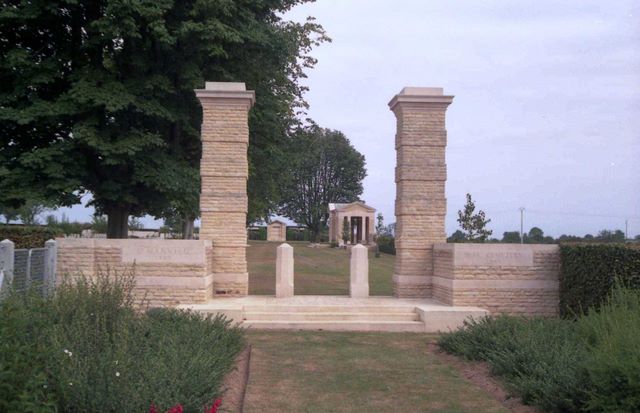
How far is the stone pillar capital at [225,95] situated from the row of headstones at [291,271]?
3.73 meters

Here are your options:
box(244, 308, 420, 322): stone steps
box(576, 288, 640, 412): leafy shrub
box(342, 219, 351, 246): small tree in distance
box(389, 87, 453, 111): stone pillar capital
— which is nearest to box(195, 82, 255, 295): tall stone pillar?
box(244, 308, 420, 322): stone steps

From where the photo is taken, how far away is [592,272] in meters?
11.8

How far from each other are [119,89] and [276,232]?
61.8 meters

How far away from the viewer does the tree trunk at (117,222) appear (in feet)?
61.3

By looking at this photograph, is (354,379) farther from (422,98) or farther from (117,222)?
(117,222)

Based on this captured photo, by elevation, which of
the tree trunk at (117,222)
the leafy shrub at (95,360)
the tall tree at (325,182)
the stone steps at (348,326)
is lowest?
the stone steps at (348,326)

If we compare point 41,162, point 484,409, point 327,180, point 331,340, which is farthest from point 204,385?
point 327,180

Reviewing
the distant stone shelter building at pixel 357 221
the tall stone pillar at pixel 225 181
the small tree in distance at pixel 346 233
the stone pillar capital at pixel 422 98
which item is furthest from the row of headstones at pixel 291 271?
the distant stone shelter building at pixel 357 221

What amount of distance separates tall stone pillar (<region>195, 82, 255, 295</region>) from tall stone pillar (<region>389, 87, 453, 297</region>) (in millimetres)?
3988

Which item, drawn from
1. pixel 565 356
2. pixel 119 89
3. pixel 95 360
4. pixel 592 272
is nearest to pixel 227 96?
pixel 119 89

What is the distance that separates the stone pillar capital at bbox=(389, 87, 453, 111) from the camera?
1515 centimetres

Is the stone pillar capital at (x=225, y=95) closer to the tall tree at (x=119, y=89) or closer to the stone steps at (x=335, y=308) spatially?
the tall tree at (x=119, y=89)

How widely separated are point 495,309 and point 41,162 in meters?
11.9

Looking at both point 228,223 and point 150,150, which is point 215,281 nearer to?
point 228,223
